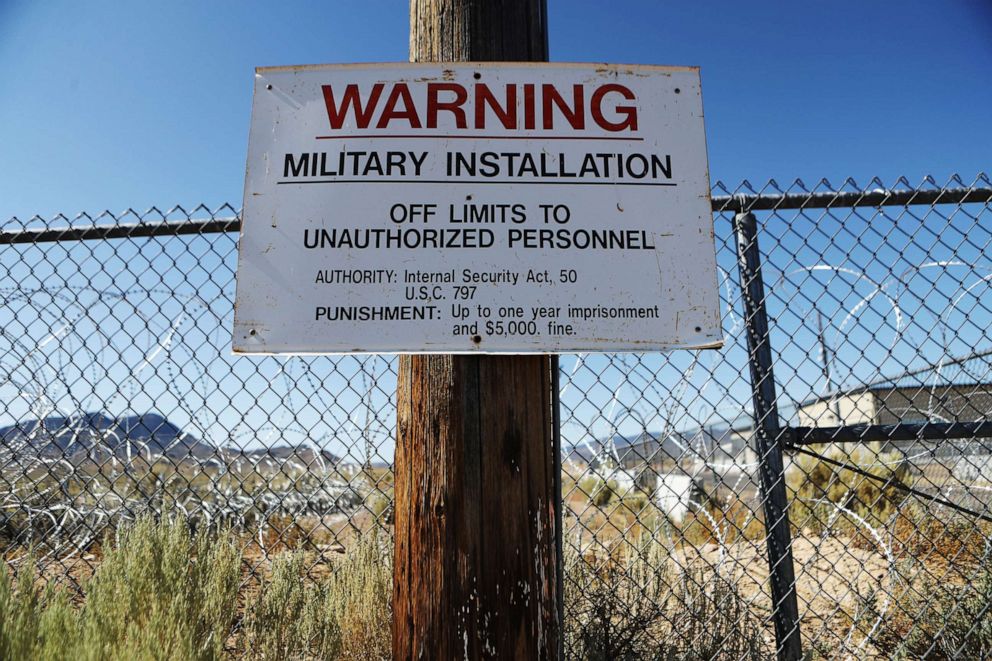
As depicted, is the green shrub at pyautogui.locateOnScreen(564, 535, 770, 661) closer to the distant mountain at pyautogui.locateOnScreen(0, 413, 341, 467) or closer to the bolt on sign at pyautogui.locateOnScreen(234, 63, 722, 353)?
the distant mountain at pyautogui.locateOnScreen(0, 413, 341, 467)

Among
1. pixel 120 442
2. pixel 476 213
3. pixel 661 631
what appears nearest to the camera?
pixel 476 213

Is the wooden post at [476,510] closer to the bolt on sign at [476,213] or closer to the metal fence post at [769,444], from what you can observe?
the bolt on sign at [476,213]

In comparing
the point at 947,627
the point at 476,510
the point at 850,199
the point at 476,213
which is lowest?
the point at 947,627

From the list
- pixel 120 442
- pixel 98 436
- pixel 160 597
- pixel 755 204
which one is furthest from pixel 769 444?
pixel 120 442

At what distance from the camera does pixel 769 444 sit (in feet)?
8.13

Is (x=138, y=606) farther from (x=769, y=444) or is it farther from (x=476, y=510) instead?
(x=769, y=444)

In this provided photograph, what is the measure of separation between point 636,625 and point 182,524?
2.09 metres

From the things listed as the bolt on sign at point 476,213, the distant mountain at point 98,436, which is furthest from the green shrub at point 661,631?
the distant mountain at point 98,436

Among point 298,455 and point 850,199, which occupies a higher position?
point 850,199

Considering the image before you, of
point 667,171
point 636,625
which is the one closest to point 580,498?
point 636,625

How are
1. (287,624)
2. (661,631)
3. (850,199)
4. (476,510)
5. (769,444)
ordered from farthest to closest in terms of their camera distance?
(661,631) < (850,199) < (769,444) < (287,624) < (476,510)

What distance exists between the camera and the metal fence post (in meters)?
2.35

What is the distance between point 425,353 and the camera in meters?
1.53

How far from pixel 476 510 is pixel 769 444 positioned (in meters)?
1.62
